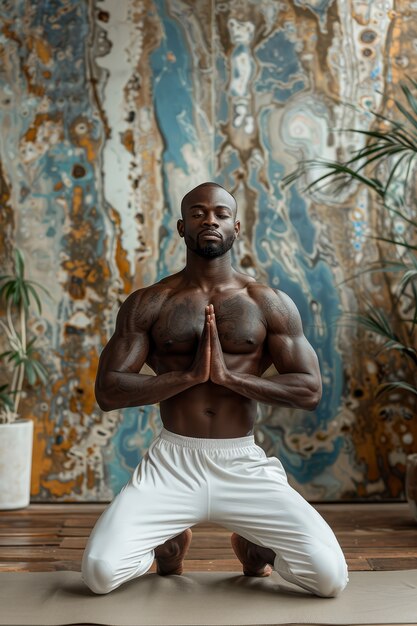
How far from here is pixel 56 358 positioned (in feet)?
13.7

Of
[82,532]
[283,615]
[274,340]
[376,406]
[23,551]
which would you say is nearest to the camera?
[283,615]

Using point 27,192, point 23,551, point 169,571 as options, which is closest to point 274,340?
point 169,571

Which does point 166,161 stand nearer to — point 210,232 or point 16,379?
point 16,379

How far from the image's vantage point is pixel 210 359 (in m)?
2.43

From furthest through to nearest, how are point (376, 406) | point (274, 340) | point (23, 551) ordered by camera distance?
point (376, 406) < point (23, 551) < point (274, 340)

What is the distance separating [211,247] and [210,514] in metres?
0.79

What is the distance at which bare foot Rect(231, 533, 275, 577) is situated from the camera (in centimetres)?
256

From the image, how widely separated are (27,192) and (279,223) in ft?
4.20

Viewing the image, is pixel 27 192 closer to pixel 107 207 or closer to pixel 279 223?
pixel 107 207

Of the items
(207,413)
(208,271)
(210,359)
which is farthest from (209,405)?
(208,271)

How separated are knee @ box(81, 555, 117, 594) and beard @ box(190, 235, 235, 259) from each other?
3.06ft

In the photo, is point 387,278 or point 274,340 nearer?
point 274,340

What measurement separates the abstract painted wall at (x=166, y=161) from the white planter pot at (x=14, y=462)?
18cm

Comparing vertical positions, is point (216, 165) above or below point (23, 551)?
above
